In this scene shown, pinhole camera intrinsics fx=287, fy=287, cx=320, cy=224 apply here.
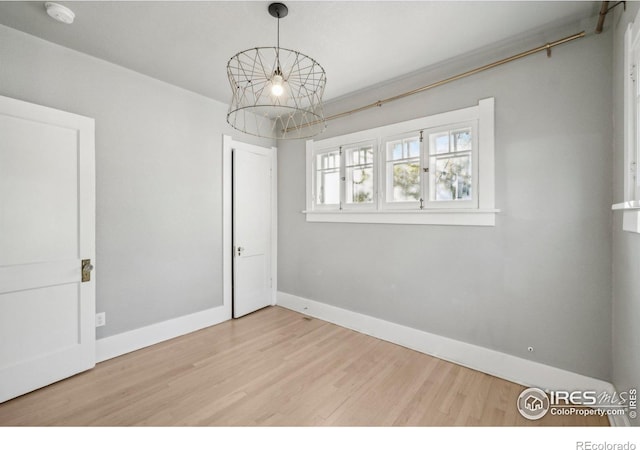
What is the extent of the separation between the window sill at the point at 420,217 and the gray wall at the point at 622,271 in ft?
2.33

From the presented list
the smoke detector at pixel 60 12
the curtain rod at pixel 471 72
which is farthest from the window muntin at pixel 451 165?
the smoke detector at pixel 60 12

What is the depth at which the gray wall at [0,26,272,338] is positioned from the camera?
7.44ft

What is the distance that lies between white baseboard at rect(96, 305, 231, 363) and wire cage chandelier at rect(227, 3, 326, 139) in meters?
2.10

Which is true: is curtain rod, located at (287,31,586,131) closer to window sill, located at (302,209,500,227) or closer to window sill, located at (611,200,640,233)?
window sill, located at (302,209,500,227)

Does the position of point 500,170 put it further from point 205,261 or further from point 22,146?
point 22,146

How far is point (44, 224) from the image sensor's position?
7.00ft

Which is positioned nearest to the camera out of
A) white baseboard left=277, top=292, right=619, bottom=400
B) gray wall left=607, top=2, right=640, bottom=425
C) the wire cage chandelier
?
gray wall left=607, top=2, right=640, bottom=425

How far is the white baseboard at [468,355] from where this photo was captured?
6.67 ft


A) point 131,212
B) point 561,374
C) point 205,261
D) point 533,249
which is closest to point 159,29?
point 131,212

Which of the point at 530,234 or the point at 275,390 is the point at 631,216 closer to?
the point at 530,234

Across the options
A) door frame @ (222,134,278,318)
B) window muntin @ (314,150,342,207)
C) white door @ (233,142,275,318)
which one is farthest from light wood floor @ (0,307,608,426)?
window muntin @ (314,150,342,207)

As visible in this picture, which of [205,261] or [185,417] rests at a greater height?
[205,261]

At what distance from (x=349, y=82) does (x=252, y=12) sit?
1.27m
